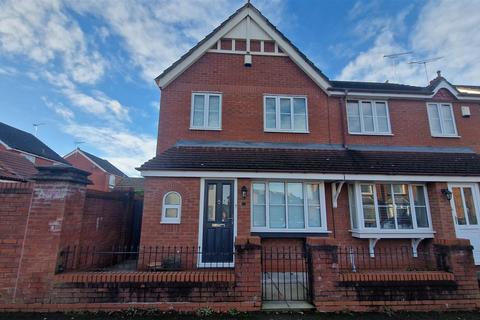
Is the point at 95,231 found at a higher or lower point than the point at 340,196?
lower

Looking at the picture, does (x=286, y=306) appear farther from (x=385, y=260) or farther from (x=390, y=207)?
(x=390, y=207)

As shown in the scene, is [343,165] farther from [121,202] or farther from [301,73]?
[121,202]

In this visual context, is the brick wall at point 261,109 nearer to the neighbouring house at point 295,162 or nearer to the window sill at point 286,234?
the neighbouring house at point 295,162

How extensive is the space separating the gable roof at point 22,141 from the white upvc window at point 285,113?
936 inches

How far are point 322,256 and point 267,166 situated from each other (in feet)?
11.2

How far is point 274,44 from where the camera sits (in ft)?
33.0

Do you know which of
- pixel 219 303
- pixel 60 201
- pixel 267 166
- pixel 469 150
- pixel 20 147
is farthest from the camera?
pixel 20 147

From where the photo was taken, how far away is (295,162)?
8102 mm

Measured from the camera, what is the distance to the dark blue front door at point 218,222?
7.46m

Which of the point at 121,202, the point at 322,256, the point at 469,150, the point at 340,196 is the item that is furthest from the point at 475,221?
the point at 121,202

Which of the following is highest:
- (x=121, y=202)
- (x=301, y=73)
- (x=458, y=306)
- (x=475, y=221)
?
(x=301, y=73)

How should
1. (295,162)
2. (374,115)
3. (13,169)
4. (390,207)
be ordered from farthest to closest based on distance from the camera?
(13,169) < (374,115) < (390,207) < (295,162)

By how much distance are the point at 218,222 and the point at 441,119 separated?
1018 centimetres

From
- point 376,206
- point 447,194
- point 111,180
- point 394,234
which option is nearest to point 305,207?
point 376,206
